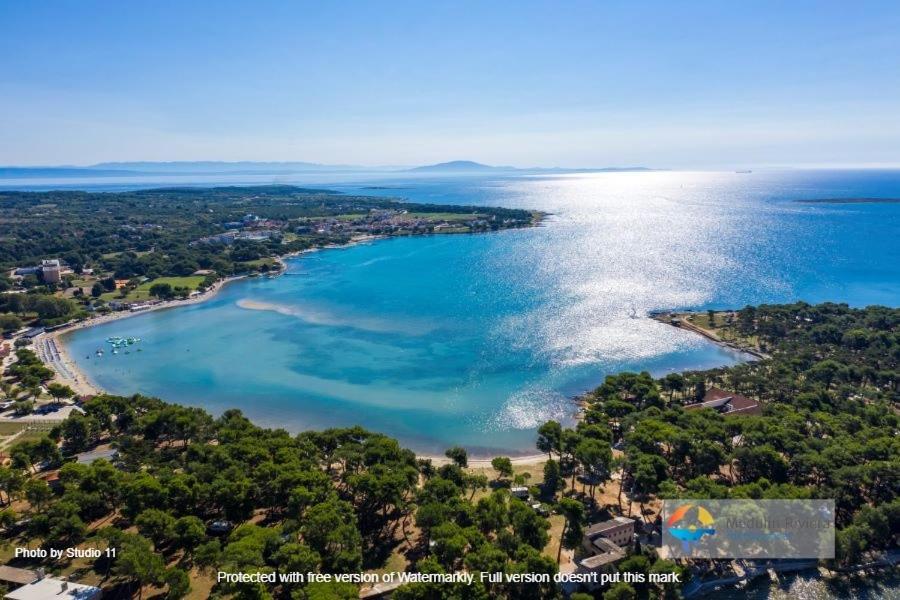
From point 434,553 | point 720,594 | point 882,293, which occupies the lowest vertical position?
point 720,594

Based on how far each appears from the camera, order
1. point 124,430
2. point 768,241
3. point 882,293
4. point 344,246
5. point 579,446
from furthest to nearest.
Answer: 1. point 344,246
2. point 768,241
3. point 882,293
4. point 124,430
5. point 579,446

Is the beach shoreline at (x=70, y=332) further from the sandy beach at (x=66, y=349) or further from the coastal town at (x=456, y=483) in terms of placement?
the coastal town at (x=456, y=483)

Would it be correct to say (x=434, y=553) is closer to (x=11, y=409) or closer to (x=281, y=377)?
(x=281, y=377)

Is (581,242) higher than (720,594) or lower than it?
higher

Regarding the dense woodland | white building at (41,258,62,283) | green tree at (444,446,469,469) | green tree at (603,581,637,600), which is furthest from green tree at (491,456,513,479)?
white building at (41,258,62,283)

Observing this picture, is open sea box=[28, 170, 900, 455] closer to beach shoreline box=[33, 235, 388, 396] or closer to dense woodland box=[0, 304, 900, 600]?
beach shoreline box=[33, 235, 388, 396]

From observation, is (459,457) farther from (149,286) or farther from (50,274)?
(50,274)

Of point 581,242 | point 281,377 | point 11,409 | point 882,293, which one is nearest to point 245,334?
point 281,377
